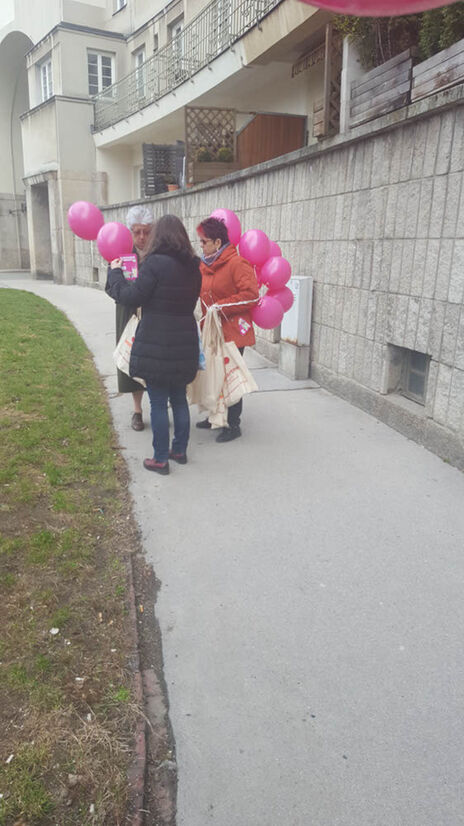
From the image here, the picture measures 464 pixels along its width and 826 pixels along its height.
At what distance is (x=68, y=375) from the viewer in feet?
23.1

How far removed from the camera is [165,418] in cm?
440

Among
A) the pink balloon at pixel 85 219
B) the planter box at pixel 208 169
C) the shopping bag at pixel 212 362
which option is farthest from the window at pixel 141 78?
the shopping bag at pixel 212 362

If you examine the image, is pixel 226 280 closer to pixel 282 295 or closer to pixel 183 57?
pixel 282 295

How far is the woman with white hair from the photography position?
15.5 feet

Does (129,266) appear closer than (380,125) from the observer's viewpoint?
Yes

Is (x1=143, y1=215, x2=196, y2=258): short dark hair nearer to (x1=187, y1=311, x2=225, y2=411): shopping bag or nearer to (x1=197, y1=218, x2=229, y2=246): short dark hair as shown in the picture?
(x1=197, y1=218, x2=229, y2=246): short dark hair

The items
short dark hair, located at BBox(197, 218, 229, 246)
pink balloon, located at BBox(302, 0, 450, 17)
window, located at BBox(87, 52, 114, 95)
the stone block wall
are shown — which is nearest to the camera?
pink balloon, located at BBox(302, 0, 450, 17)

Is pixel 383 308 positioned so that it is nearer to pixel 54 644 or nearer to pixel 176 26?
pixel 54 644

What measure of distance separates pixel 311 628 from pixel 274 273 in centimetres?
333

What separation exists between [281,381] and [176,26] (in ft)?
49.3

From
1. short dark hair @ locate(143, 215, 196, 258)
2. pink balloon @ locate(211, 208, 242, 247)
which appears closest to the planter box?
pink balloon @ locate(211, 208, 242, 247)

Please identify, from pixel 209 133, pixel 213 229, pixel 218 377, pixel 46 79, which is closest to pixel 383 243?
pixel 213 229

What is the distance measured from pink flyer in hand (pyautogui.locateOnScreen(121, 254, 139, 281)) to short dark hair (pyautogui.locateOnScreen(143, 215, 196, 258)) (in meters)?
0.58

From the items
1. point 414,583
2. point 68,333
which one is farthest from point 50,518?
point 68,333
